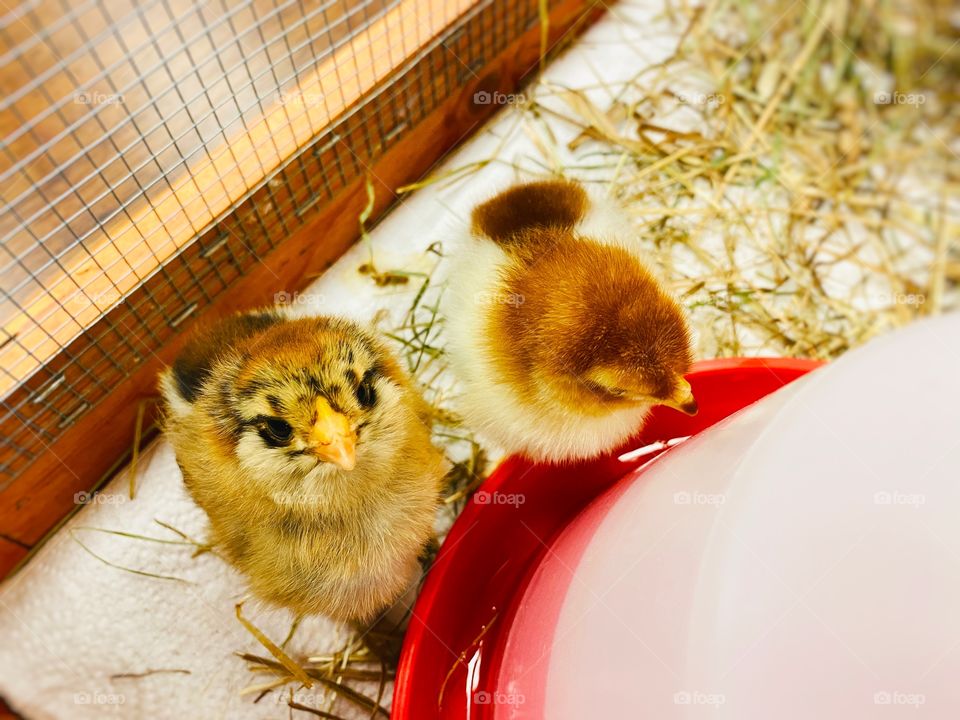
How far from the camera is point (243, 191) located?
3.70 feet

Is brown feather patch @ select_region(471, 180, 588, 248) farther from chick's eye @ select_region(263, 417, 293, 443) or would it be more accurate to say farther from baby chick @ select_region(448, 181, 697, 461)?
chick's eye @ select_region(263, 417, 293, 443)

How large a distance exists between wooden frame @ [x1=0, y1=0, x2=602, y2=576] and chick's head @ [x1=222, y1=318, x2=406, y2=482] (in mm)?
304

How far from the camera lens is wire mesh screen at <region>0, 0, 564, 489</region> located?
105 centimetres

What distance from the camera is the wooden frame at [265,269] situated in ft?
3.76

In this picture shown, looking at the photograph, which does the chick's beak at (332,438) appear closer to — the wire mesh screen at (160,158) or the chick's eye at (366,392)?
the chick's eye at (366,392)

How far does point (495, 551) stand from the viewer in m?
1.09

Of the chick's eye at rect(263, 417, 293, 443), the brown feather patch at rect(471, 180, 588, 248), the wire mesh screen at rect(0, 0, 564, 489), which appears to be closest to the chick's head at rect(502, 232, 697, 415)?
the brown feather patch at rect(471, 180, 588, 248)

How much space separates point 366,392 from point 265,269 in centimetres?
45

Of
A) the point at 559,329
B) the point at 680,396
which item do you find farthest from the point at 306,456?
the point at 680,396

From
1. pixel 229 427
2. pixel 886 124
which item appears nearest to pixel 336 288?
pixel 229 427

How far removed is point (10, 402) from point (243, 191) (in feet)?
1.42

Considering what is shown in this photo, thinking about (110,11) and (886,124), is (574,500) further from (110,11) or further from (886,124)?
(886,124)

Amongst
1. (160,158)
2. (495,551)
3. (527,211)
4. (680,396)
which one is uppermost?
(160,158)

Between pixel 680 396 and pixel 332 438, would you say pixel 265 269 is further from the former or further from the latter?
pixel 680 396
